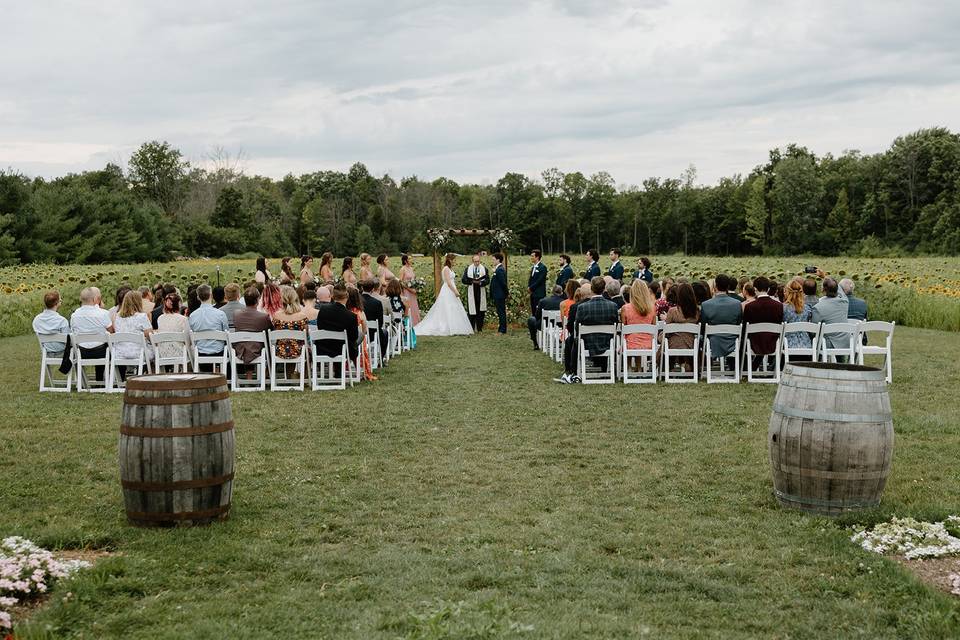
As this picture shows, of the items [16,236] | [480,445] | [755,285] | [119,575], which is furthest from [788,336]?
[16,236]

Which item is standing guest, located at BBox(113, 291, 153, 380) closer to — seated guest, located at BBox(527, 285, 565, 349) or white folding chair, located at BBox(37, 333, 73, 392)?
white folding chair, located at BBox(37, 333, 73, 392)

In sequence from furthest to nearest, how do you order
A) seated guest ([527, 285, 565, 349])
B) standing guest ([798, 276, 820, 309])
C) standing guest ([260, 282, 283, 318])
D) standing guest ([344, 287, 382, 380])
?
seated guest ([527, 285, 565, 349])
standing guest ([260, 282, 283, 318])
standing guest ([344, 287, 382, 380])
standing guest ([798, 276, 820, 309])

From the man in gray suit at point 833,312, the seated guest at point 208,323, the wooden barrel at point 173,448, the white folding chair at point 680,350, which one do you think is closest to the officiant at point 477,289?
the white folding chair at point 680,350

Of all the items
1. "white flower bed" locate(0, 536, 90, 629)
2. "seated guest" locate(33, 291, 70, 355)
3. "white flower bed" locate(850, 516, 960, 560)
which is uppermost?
"seated guest" locate(33, 291, 70, 355)

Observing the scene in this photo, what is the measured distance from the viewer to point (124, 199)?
196ft

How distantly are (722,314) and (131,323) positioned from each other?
28.1ft

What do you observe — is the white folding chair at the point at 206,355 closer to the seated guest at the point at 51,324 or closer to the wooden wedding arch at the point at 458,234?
the seated guest at the point at 51,324

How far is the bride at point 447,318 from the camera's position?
22.3 metres

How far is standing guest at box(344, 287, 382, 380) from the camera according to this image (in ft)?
44.6

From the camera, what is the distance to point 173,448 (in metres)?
5.80

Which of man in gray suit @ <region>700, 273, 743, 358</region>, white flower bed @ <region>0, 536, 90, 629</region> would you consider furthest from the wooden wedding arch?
white flower bed @ <region>0, 536, 90, 629</region>

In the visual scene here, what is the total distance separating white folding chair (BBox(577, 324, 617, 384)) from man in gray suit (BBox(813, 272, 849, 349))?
10.3 feet

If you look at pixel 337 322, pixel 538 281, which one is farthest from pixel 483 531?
pixel 538 281

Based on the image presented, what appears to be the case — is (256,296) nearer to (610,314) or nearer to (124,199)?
(610,314)
